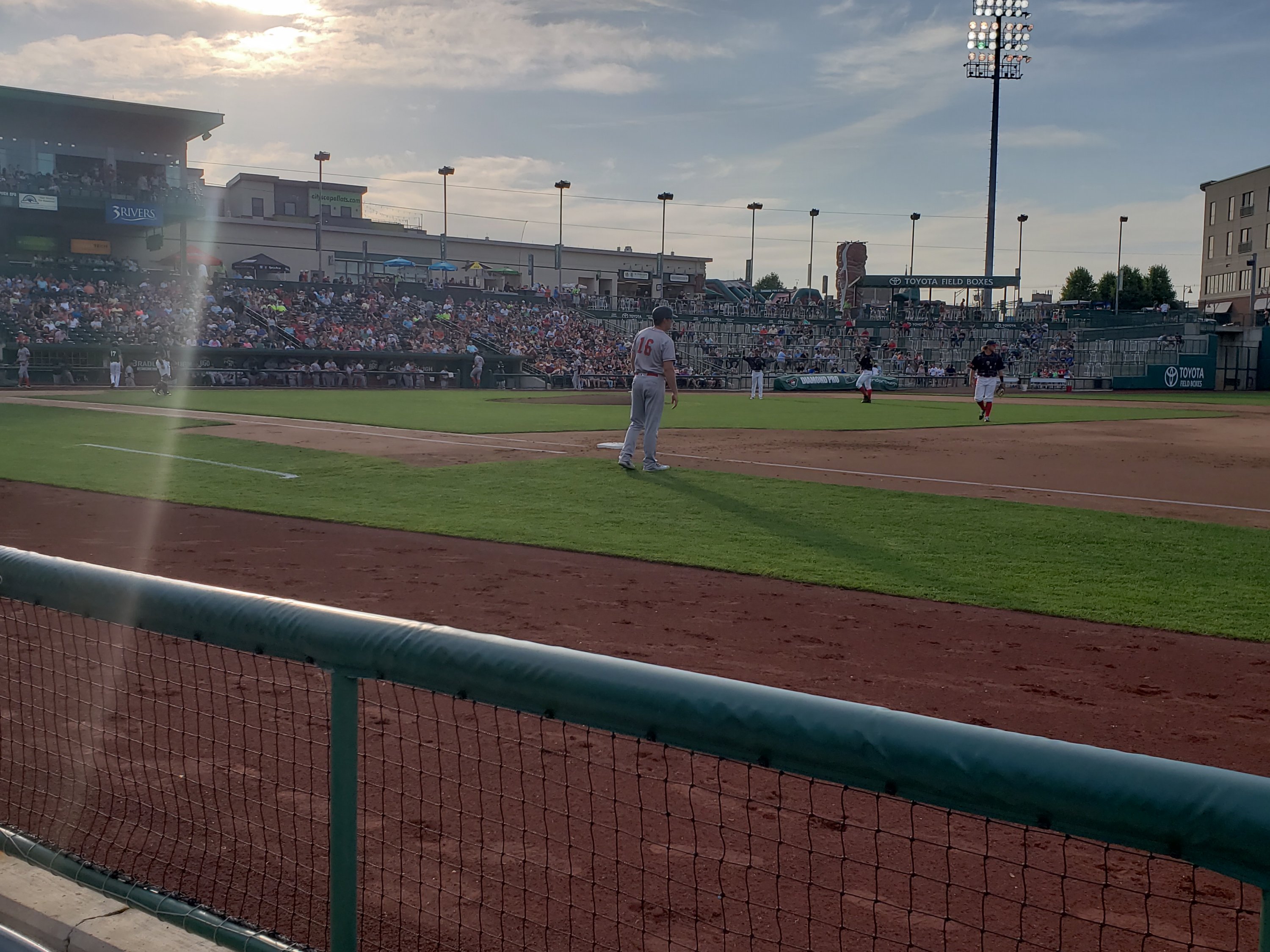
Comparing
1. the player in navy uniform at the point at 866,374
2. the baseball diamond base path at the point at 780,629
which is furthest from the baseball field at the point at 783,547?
the player in navy uniform at the point at 866,374

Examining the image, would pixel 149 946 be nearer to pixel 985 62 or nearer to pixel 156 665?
pixel 156 665

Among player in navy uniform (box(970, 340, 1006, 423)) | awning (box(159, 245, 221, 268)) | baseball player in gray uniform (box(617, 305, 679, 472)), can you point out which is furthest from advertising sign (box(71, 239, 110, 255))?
baseball player in gray uniform (box(617, 305, 679, 472))

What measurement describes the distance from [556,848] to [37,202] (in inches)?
2079

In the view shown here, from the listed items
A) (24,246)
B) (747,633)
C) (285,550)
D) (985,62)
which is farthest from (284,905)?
(985,62)

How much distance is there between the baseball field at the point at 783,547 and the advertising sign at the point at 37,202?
33835 mm

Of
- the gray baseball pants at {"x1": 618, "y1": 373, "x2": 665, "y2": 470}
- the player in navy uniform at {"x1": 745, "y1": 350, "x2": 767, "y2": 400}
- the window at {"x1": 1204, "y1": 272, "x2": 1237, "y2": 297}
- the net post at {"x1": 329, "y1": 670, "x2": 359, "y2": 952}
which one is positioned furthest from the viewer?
the window at {"x1": 1204, "y1": 272, "x2": 1237, "y2": 297}

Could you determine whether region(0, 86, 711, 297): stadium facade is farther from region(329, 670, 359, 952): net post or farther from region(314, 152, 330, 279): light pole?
region(329, 670, 359, 952): net post

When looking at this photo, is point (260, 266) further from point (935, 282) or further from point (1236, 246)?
point (1236, 246)

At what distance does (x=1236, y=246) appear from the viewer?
3159 inches

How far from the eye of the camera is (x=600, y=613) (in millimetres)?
6902

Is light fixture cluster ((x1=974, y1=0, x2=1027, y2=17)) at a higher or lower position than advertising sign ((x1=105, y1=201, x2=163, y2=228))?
higher

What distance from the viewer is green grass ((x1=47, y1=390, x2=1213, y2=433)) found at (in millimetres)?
22562

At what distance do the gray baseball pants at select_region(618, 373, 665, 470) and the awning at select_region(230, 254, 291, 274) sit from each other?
159 ft

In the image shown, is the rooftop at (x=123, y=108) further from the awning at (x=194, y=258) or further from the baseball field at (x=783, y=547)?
the baseball field at (x=783, y=547)
